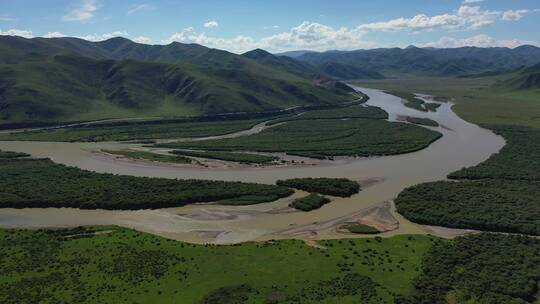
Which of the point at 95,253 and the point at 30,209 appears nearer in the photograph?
the point at 95,253

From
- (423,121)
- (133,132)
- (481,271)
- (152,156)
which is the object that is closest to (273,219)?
(481,271)

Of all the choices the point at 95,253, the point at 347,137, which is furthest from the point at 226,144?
the point at 95,253

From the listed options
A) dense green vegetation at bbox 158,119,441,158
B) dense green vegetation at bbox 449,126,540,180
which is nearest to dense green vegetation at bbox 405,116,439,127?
dense green vegetation at bbox 158,119,441,158

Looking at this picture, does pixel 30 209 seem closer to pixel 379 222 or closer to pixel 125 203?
pixel 125 203

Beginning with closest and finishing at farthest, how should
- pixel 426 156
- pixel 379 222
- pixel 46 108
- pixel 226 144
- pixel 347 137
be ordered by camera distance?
pixel 379 222 → pixel 426 156 → pixel 226 144 → pixel 347 137 → pixel 46 108

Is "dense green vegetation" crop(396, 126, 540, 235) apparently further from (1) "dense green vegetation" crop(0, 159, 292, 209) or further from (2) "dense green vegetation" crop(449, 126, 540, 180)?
(1) "dense green vegetation" crop(0, 159, 292, 209)

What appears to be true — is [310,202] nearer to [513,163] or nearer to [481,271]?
[481,271]
